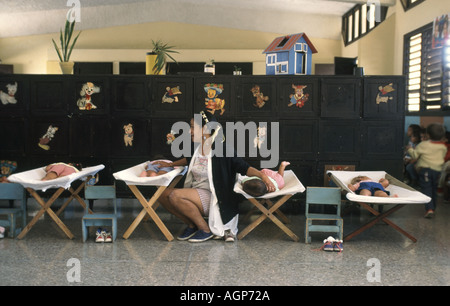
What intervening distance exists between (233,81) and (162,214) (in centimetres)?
191

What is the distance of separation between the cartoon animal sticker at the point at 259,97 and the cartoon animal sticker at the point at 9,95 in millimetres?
3015

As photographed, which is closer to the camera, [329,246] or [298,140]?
[329,246]

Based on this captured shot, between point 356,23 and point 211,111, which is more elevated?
point 356,23

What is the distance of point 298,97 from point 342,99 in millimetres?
549

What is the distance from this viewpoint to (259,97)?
20.0ft

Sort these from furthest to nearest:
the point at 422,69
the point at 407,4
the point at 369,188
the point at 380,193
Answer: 1. the point at 407,4
2. the point at 422,69
3. the point at 369,188
4. the point at 380,193

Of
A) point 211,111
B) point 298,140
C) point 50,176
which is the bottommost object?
point 50,176

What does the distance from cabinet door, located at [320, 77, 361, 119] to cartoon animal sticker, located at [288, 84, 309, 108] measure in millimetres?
247

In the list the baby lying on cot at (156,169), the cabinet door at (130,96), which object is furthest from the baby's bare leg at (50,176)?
the cabinet door at (130,96)

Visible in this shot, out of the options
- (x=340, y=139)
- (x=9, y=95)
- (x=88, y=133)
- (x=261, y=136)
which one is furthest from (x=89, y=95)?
(x=340, y=139)

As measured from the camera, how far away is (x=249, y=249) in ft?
15.0

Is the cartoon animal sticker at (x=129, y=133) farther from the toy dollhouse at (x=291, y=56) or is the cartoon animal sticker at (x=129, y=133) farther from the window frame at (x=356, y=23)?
the window frame at (x=356, y=23)

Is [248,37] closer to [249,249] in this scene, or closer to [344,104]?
[344,104]

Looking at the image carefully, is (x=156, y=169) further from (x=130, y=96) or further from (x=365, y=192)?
(x=365, y=192)
